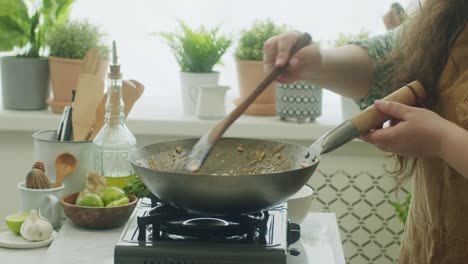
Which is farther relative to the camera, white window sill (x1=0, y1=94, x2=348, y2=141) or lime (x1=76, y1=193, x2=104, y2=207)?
white window sill (x1=0, y1=94, x2=348, y2=141)

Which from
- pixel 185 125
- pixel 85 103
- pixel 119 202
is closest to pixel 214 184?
pixel 119 202

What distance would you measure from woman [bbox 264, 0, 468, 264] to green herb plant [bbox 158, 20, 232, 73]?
0.91 metres

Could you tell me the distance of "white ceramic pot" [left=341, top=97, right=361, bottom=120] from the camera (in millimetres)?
2545

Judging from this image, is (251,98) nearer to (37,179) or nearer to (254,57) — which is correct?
(37,179)

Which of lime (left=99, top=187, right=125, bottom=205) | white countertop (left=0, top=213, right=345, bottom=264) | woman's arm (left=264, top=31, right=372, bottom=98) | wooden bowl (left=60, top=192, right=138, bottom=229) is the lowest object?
white countertop (left=0, top=213, right=345, bottom=264)

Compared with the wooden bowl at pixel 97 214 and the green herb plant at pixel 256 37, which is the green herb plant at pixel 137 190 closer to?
the wooden bowl at pixel 97 214

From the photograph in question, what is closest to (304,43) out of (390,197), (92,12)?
(390,197)

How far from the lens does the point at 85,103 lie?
6.19 ft

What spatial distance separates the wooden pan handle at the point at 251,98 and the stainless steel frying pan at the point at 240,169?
80mm

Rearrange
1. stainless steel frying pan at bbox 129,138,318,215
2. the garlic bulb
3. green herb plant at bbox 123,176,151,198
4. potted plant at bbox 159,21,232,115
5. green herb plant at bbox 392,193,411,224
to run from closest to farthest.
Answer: stainless steel frying pan at bbox 129,138,318,215 < the garlic bulb < green herb plant at bbox 123,176,151,198 < green herb plant at bbox 392,193,411,224 < potted plant at bbox 159,21,232,115

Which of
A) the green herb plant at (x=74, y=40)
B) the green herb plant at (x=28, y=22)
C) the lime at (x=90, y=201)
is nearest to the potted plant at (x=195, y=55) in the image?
the green herb plant at (x=74, y=40)

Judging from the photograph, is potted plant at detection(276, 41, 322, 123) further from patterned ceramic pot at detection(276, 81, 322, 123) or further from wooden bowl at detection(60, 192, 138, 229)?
wooden bowl at detection(60, 192, 138, 229)

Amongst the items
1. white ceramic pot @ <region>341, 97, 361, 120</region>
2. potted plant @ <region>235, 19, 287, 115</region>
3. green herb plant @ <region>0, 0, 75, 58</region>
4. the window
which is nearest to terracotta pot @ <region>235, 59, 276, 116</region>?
potted plant @ <region>235, 19, 287, 115</region>

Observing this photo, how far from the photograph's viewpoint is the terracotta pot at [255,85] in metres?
2.56
